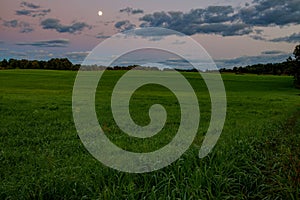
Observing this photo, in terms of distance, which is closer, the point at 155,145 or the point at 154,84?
the point at 155,145

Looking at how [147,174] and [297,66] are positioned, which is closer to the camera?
[147,174]

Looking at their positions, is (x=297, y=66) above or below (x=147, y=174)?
above

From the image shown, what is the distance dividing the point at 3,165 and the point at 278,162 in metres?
5.84

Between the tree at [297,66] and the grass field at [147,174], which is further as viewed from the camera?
the tree at [297,66]

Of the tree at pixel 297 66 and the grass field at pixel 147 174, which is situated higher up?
the tree at pixel 297 66

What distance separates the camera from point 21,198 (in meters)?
5.49

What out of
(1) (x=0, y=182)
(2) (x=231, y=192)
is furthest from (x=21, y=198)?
(2) (x=231, y=192)

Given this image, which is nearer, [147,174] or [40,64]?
[147,174]

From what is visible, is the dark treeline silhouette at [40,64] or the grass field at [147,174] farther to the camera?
the dark treeline silhouette at [40,64]

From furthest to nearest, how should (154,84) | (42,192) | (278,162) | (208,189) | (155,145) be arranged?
(154,84)
(155,145)
(278,162)
(42,192)
(208,189)

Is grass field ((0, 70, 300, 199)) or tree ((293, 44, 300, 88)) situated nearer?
grass field ((0, 70, 300, 199))

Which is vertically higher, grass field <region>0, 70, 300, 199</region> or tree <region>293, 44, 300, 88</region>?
tree <region>293, 44, 300, 88</region>

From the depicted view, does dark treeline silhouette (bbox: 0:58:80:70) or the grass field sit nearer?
the grass field

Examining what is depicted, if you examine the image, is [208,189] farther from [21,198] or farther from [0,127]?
[0,127]
